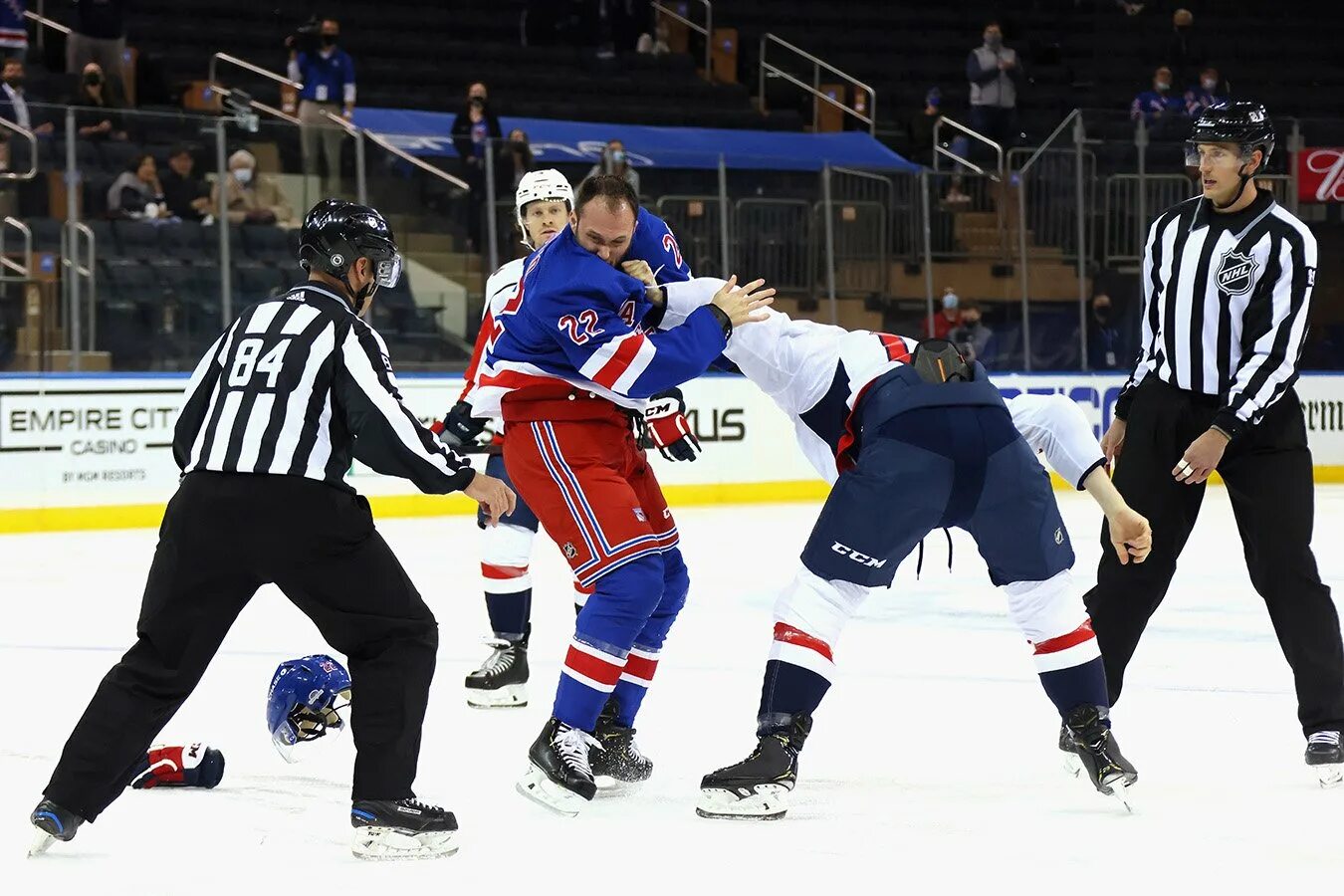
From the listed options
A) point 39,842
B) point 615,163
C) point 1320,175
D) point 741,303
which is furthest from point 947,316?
point 39,842

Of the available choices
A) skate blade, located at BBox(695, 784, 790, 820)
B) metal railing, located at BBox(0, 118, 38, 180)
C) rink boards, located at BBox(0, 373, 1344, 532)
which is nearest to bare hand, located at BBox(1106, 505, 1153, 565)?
skate blade, located at BBox(695, 784, 790, 820)

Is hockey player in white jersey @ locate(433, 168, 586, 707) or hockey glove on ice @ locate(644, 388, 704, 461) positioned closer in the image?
hockey glove on ice @ locate(644, 388, 704, 461)

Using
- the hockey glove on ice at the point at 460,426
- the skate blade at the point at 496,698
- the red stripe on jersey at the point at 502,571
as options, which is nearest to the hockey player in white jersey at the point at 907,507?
the hockey glove on ice at the point at 460,426

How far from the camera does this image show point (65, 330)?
422 inches

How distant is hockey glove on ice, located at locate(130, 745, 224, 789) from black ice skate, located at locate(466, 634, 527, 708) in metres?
1.24

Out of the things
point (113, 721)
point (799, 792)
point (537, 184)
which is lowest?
point (799, 792)

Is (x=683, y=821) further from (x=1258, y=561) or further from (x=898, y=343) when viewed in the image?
(x=1258, y=561)

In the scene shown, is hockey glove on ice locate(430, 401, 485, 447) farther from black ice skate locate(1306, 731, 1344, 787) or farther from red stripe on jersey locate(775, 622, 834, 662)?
black ice skate locate(1306, 731, 1344, 787)

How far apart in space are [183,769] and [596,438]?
1.18 meters

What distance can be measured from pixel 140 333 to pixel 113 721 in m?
7.79

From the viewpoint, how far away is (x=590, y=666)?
4.04 meters

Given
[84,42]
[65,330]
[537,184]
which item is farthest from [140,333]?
[537,184]

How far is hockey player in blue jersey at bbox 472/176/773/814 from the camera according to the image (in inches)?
155

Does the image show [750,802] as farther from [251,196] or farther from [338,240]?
[251,196]
